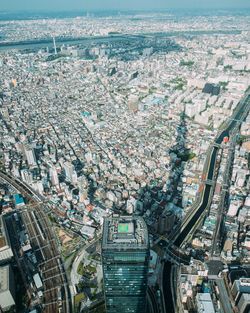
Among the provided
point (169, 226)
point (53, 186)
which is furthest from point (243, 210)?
point (53, 186)

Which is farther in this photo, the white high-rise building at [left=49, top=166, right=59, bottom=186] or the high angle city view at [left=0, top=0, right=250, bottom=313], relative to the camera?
the white high-rise building at [left=49, top=166, right=59, bottom=186]

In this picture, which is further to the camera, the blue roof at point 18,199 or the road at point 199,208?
the blue roof at point 18,199

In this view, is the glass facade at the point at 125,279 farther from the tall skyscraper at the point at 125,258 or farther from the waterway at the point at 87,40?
the waterway at the point at 87,40

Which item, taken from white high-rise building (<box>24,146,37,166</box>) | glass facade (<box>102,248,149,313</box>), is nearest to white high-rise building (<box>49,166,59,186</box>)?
white high-rise building (<box>24,146,37,166</box>)

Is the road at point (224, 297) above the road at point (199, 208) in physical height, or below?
below

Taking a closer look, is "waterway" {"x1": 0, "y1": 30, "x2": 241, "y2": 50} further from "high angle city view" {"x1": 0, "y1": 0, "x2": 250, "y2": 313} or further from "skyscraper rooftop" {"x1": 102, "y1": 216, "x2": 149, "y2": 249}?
"skyscraper rooftop" {"x1": 102, "y1": 216, "x2": 149, "y2": 249}

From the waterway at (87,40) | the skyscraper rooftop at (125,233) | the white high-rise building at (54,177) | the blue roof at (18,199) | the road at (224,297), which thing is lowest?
the road at (224,297)

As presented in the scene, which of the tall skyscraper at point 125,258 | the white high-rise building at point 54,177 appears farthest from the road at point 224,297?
the white high-rise building at point 54,177

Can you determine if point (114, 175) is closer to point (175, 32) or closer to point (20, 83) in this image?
point (20, 83)
